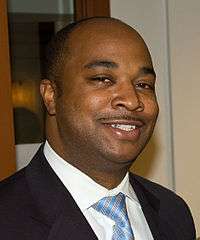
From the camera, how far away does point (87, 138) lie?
0.84 m

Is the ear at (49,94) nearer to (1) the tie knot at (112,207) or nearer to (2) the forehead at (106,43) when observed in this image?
(2) the forehead at (106,43)

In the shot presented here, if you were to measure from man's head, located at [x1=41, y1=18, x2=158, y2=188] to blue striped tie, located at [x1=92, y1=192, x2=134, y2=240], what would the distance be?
70 mm

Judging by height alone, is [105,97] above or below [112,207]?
above

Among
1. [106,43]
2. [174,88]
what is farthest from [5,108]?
[106,43]

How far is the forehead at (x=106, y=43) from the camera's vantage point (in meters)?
0.84

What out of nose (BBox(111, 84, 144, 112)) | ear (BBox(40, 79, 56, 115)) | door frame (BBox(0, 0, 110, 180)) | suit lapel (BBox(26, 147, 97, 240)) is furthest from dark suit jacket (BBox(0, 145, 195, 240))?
door frame (BBox(0, 0, 110, 180))

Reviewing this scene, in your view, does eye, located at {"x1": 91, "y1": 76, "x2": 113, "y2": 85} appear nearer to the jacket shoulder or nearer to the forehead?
the forehead

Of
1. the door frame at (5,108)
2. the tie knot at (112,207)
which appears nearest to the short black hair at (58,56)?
the tie knot at (112,207)

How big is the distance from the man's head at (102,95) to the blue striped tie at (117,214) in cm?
7

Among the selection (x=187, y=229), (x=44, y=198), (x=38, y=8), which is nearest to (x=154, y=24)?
(x=38, y=8)

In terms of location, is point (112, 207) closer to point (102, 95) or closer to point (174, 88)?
point (102, 95)

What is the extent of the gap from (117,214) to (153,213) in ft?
0.44

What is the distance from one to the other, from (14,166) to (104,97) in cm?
81

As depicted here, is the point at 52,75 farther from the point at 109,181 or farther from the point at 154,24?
the point at 154,24
